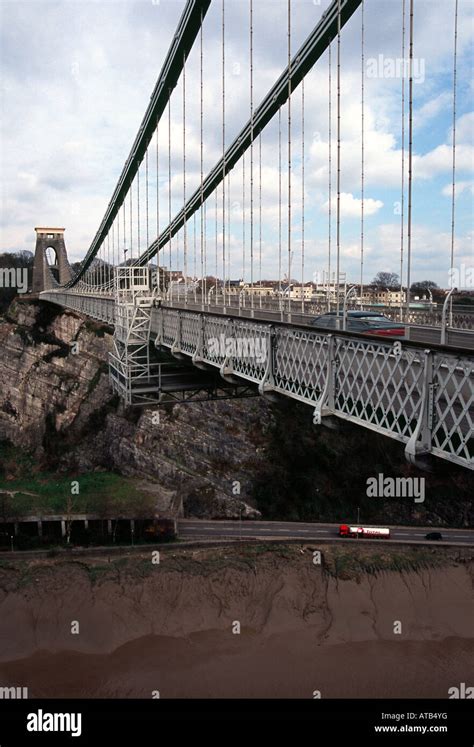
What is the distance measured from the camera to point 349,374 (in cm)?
838

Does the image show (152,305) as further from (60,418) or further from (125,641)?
(60,418)

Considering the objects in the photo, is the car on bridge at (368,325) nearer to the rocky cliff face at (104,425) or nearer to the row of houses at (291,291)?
the row of houses at (291,291)

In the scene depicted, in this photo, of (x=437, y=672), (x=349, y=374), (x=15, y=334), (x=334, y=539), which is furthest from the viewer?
(x=15, y=334)

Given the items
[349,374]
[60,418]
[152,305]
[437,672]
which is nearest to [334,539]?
[437,672]

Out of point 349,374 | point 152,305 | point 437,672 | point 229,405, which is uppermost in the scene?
point 152,305

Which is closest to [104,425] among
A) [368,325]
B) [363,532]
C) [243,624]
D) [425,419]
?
[243,624]

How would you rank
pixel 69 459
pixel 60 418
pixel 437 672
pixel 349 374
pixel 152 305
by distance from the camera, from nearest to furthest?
pixel 349 374, pixel 152 305, pixel 437 672, pixel 69 459, pixel 60 418

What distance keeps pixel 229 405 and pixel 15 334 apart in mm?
25435

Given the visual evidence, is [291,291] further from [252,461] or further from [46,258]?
[46,258]

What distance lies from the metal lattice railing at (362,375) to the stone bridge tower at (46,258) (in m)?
59.7

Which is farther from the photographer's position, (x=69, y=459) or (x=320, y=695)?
(x=69, y=459)

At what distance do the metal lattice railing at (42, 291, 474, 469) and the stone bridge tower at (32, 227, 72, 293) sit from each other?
196 ft

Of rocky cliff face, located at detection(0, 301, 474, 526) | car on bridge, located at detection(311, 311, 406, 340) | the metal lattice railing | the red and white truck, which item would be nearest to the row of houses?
car on bridge, located at detection(311, 311, 406, 340)

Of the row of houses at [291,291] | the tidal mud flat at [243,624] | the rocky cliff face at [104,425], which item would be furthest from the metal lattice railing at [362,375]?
the rocky cliff face at [104,425]
